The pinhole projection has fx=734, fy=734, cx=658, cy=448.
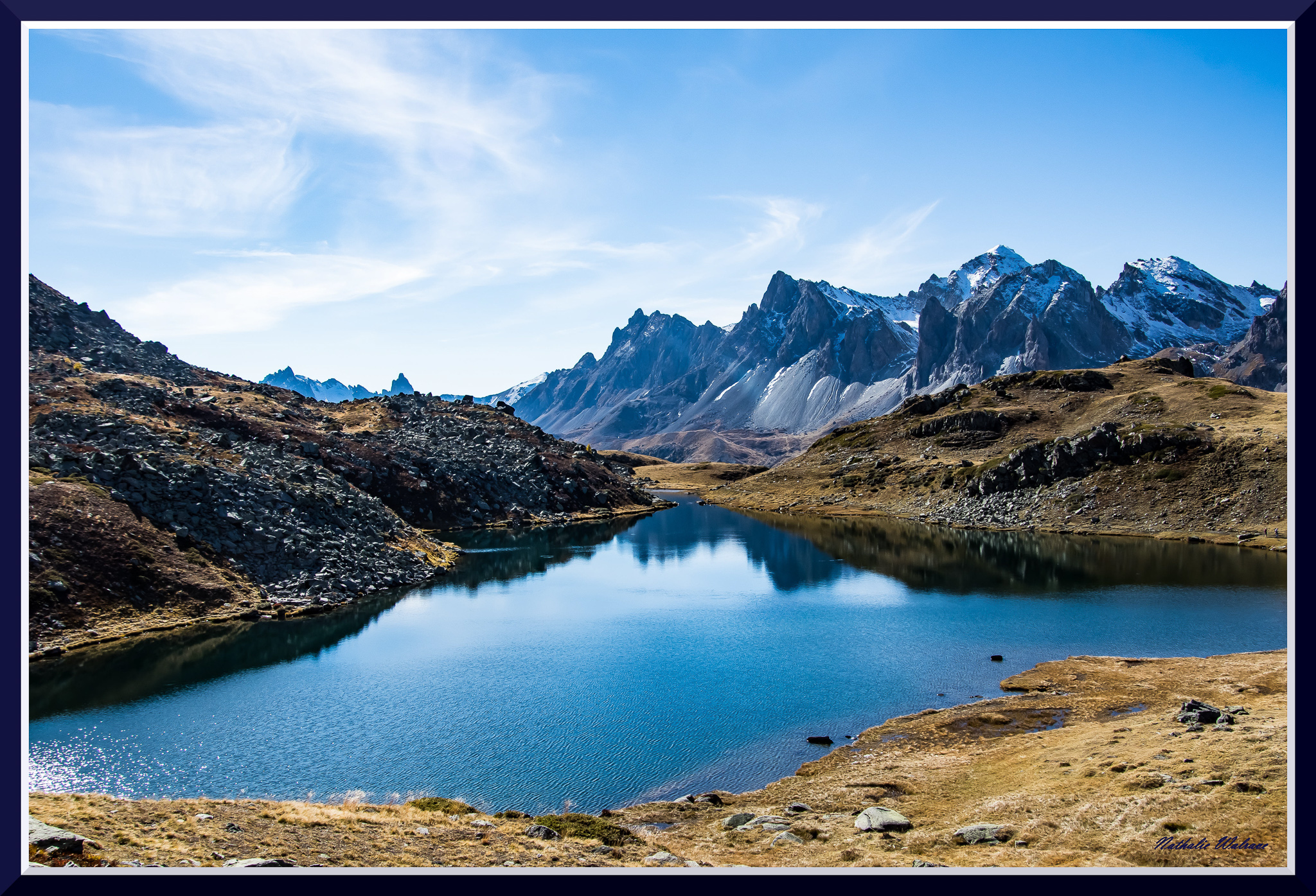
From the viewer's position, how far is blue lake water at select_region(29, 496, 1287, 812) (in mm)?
33219

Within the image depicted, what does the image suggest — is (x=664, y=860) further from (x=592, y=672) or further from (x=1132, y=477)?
(x=1132, y=477)

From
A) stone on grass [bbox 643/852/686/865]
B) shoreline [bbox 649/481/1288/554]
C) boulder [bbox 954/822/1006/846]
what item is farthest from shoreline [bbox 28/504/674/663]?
shoreline [bbox 649/481/1288/554]

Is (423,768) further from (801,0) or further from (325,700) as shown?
(801,0)

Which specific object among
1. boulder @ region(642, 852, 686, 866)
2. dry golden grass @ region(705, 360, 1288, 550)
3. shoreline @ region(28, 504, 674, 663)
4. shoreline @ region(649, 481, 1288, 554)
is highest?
dry golden grass @ region(705, 360, 1288, 550)

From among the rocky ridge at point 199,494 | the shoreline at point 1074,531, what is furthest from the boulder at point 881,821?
the shoreline at point 1074,531

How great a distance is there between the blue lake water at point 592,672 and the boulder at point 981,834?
11156mm

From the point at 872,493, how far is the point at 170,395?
140 metres

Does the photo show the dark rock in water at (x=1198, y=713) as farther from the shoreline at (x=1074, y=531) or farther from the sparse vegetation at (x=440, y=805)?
the shoreline at (x=1074, y=531)

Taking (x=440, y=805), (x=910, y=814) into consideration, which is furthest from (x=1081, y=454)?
(x=440, y=805)

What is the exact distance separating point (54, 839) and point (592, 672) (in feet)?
108

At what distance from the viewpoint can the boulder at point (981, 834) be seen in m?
21.8

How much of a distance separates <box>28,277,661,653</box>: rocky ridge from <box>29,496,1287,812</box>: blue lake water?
527 centimetres

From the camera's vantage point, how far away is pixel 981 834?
72.5 ft

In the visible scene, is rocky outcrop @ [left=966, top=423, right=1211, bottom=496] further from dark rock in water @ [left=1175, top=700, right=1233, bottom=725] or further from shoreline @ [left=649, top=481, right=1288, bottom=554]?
dark rock in water @ [left=1175, top=700, right=1233, bottom=725]
